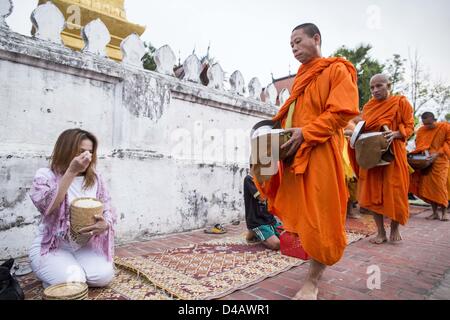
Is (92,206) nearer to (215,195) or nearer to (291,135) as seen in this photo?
(291,135)

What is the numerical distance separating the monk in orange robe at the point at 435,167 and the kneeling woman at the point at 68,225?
6216 mm

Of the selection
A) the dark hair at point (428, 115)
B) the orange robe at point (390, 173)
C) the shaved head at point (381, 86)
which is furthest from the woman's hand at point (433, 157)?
the shaved head at point (381, 86)

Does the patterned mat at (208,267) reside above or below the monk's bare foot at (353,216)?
below

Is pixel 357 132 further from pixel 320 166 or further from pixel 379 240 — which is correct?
pixel 320 166

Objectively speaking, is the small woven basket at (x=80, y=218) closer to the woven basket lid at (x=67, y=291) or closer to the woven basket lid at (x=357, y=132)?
the woven basket lid at (x=67, y=291)

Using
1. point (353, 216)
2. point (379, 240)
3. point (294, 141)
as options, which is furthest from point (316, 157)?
point (353, 216)

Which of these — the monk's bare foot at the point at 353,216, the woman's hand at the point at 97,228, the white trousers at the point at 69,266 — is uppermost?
the woman's hand at the point at 97,228

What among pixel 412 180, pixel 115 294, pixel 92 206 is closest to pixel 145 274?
pixel 115 294

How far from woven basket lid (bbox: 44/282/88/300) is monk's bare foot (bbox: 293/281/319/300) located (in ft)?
5.06

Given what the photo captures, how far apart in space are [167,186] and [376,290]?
2867mm

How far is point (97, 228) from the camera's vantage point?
8.05 feet

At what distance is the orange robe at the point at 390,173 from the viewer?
3.98 m

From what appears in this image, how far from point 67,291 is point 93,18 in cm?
503

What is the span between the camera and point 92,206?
245 cm
